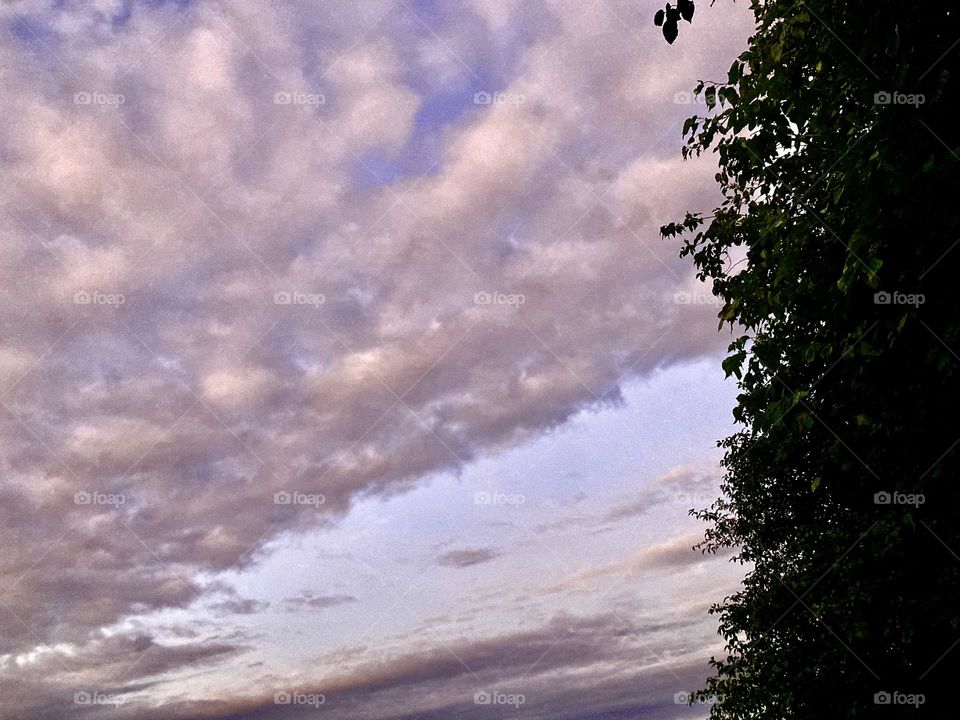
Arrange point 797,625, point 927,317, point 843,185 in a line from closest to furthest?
point 843,185 < point 927,317 < point 797,625

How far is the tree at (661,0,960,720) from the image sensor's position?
8.58 meters

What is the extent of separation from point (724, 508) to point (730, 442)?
5.78 ft

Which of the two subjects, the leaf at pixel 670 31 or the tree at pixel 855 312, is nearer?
the leaf at pixel 670 31

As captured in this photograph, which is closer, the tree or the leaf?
the leaf

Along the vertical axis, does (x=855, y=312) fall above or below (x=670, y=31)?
below

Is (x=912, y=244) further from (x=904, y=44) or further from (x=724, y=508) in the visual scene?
(x=724, y=508)

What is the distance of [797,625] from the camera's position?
17.8 metres

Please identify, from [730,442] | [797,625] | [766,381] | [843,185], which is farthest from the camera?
[730,442]

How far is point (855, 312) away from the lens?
10.3 m

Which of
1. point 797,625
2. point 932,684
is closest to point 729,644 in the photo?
point 797,625

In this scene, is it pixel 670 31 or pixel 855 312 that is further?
pixel 855 312

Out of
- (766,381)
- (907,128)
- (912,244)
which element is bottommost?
(766,381)

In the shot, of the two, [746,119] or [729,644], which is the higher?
[746,119]

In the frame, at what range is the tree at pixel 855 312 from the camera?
28.1 ft
